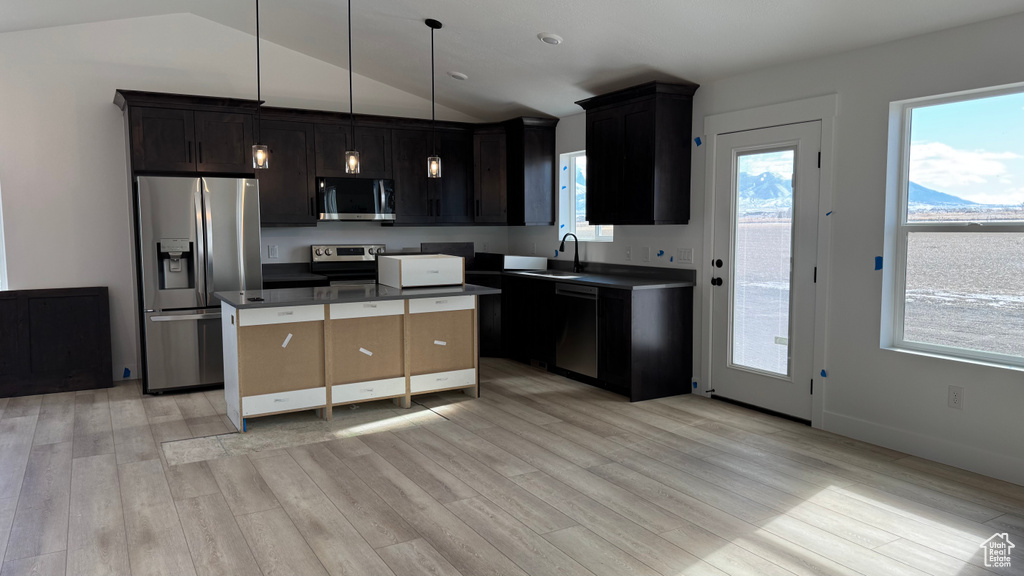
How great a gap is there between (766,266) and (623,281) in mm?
1090

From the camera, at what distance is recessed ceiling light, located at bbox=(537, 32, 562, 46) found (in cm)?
470

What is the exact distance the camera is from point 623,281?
17.3 feet

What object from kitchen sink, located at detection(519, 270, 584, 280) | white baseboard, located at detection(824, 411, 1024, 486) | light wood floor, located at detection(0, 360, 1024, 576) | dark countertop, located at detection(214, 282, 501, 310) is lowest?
light wood floor, located at detection(0, 360, 1024, 576)

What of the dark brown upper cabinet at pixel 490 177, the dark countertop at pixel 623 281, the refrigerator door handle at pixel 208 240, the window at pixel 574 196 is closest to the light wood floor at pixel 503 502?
the dark countertop at pixel 623 281

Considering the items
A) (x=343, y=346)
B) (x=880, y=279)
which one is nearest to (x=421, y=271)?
(x=343, y=346)

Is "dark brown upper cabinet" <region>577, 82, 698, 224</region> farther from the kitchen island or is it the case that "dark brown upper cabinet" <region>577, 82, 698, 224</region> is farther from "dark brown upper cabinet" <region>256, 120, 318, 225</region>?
"dark brown upper cabinet" <region>256, 120, 318, 225</region>

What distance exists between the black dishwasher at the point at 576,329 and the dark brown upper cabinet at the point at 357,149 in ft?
7.35

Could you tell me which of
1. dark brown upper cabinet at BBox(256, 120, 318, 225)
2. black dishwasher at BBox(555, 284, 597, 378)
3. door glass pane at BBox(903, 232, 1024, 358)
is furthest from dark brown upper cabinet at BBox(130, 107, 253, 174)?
door glass pane at BBox(903, 232, 1024, 358)

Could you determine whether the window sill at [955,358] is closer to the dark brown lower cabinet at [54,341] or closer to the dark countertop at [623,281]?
the dark countertop at [623,281]

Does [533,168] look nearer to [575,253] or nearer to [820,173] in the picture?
[575,253]

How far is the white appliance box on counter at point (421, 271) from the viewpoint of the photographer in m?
4.95

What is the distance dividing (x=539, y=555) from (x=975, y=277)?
2793 mm

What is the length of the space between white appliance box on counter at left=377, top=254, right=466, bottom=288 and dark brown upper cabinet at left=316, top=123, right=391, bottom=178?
1594 millimetres

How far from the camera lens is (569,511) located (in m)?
3.11
